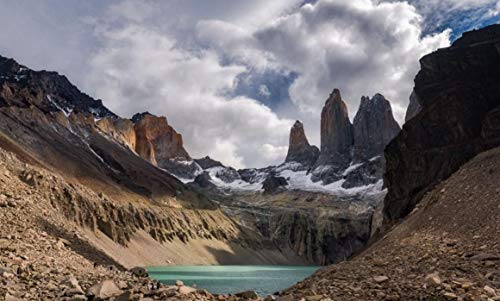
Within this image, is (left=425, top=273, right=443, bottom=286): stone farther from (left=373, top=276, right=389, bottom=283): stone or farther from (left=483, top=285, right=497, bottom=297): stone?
(left=373, top=276, right=389, bottom=283): stone

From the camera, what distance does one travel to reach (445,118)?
80250 millimetres

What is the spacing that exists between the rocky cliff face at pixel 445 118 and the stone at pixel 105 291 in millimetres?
61124

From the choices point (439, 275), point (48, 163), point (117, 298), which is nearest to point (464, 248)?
point (439, 275)

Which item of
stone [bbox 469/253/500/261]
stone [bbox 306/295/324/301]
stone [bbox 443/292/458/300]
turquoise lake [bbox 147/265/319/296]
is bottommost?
turquoise lake [bbox 147/265/319/296]

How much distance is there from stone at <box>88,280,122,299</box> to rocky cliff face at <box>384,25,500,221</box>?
2406 inches

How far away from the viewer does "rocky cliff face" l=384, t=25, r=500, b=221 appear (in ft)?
250

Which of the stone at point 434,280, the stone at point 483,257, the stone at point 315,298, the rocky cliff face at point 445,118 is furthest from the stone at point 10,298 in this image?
the rocky cliff face at point 445,118

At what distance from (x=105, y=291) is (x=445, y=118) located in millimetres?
73904

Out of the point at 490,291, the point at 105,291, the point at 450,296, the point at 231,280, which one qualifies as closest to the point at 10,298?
the point at 105,291

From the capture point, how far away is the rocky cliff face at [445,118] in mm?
76250

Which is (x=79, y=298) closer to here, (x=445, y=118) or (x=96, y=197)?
(x=445, y=118)

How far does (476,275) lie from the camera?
22547 mm

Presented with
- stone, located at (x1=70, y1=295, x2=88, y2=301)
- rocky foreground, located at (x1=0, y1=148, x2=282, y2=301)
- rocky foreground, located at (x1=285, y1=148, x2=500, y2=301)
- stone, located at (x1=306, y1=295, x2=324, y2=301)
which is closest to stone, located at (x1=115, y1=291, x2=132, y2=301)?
rocky foreground, located at (x1=0, y1=148, x2=282, y2=301)

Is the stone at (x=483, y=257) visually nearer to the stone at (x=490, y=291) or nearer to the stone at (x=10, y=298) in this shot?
the stone at (x=490, y=291)
